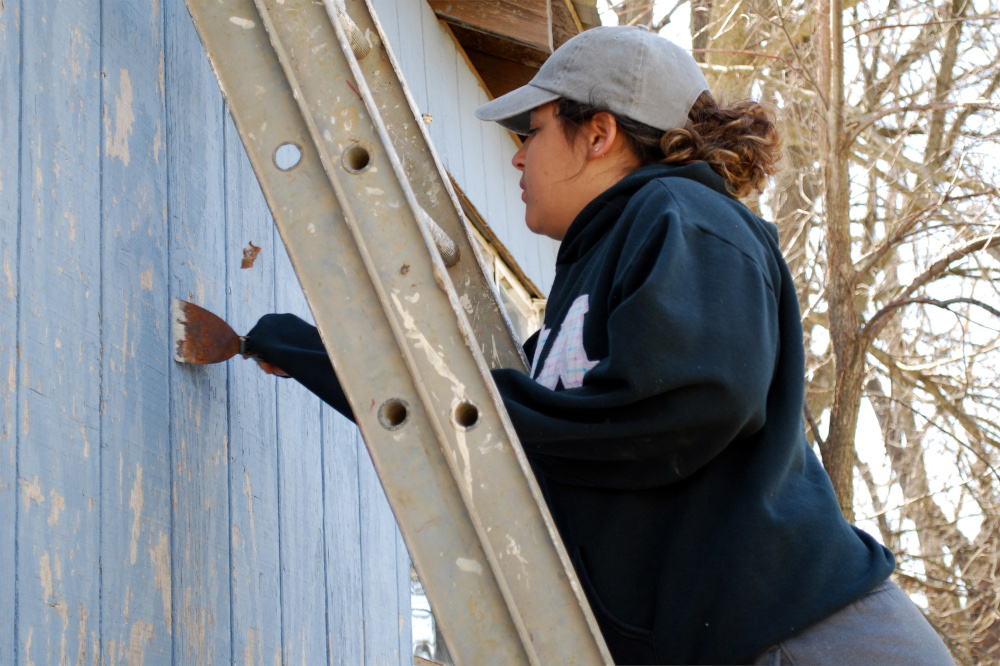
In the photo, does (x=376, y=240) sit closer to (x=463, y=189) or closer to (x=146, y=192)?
(x=146, y=192)

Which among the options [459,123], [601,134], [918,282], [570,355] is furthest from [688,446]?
[918,282]

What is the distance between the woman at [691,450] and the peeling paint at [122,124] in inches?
15.8

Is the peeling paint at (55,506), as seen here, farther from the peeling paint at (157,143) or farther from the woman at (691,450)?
the peeling paint at (157,143)

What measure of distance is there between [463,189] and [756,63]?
3586mm

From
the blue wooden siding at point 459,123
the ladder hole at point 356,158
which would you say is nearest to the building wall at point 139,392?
the ladder hole at point 356,158

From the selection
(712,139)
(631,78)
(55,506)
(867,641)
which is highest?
(631,78)

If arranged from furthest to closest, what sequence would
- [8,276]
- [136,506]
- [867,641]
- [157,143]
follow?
1. [157,143]
2. [136,506]
3. [867,641]
4. [8,276]

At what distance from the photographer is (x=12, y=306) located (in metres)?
1.57

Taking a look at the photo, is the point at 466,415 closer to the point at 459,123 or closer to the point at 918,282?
the point at 459,123

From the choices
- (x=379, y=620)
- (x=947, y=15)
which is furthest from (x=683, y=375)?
(x=947, y=15)

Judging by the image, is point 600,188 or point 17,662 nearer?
point 17,662

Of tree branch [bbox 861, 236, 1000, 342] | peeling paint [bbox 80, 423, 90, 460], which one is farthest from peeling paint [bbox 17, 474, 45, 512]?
tree branch [bbox 861, 236, 1000, 342]

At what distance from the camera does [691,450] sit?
1646 millimetres

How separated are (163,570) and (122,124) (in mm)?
772
